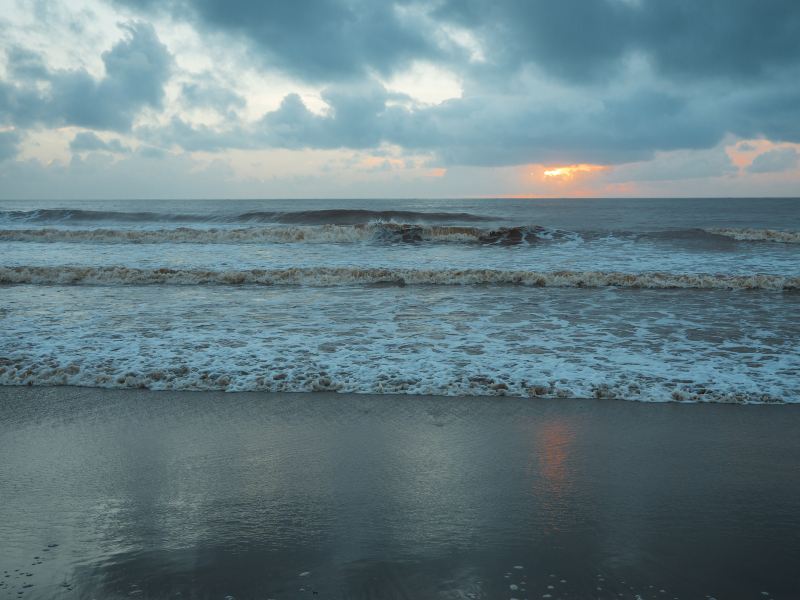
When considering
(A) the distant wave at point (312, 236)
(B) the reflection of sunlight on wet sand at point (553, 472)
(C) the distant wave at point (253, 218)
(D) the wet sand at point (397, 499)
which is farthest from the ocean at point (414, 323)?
(C) the distant wave at point (253, 218)

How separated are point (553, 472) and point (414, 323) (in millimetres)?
5033

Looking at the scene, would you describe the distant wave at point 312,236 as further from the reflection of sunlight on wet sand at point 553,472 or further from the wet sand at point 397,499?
the reflection of sunlight on wet sand at point 553,472

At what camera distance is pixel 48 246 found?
875 inches

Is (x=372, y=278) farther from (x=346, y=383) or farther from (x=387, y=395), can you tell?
(x=387, y=395)

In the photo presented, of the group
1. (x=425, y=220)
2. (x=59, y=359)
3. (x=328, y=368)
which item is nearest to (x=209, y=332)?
(x=59, y=359)

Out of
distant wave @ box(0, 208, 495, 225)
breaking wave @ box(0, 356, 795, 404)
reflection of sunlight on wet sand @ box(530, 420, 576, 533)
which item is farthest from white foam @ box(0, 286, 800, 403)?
distant wave @ box(0, 208, 495, 225)

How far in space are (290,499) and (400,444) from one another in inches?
44.7

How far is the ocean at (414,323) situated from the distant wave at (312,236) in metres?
4.40

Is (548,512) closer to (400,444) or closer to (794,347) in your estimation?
(400,444)

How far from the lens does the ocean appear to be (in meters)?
6.08

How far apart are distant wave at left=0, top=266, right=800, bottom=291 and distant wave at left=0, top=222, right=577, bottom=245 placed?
994 cm

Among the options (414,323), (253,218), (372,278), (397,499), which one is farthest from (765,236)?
(253,218)

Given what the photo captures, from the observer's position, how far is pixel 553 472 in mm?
3986

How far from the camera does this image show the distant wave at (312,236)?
79.6 ft
